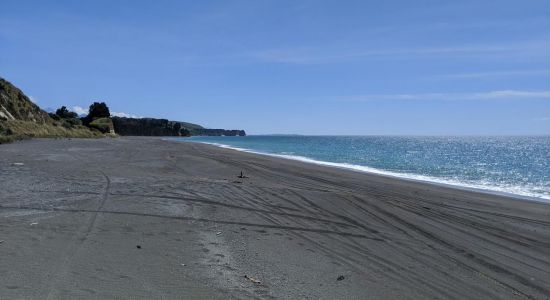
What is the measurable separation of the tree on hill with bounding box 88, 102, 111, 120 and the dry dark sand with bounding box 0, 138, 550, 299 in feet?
349

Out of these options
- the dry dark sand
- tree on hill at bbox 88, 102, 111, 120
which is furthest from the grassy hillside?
tree on hill at bbox 88, 102, 111, 120

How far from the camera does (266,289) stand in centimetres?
563

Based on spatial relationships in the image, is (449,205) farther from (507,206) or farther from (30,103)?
(30,103)

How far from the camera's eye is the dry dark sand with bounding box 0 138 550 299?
18.7 feet

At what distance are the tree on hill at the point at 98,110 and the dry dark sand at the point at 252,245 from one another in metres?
106

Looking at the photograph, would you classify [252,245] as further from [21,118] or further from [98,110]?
[98,110]

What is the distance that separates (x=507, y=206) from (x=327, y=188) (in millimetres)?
6518

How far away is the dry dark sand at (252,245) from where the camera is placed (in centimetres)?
569

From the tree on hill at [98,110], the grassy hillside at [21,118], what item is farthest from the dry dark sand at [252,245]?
the tree on hill at [98,110]

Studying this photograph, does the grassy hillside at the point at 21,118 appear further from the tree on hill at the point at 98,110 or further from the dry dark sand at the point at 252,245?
the tree on hill at the point at 98,110

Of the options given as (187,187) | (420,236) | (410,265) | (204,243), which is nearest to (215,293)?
(204,243)

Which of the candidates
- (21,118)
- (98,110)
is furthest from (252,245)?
(98,110)

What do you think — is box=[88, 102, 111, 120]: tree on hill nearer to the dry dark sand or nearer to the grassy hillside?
the grassy hillside

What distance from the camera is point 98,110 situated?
114 m
